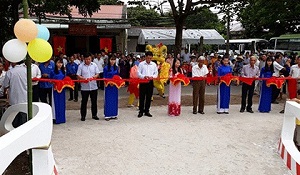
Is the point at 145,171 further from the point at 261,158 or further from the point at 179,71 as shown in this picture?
the point at 179,71

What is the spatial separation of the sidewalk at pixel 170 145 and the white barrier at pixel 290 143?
232mm

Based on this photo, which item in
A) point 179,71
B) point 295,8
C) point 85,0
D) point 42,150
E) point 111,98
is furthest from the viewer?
point 295,8

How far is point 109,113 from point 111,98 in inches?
14.9

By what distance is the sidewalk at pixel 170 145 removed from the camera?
18.0 feet

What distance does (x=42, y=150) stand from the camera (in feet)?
11.7

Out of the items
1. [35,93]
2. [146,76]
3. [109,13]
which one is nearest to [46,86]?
[35,93]

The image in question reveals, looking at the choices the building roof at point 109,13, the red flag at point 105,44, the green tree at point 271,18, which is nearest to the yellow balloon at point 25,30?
the green tree at point 271,18

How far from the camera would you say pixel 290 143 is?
566 centimetres

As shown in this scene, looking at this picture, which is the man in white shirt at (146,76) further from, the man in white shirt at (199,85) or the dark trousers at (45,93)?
the dark trousers at (45,93)

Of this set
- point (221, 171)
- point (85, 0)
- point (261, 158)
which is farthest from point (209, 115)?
point (85, 0)

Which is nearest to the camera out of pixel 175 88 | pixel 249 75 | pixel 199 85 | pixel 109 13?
pixel 175 88

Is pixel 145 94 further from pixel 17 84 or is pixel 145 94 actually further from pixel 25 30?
pixel 25 30

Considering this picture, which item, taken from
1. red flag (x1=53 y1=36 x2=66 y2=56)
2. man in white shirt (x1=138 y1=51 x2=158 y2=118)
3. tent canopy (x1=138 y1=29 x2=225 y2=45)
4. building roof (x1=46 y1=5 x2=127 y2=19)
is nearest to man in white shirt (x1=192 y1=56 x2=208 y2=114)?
man in white shirt (x1=138 y1=51 x2=158 y2=118)

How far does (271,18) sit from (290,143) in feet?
78.3
